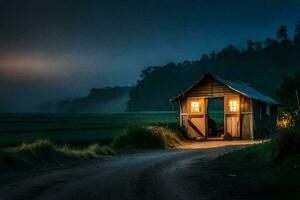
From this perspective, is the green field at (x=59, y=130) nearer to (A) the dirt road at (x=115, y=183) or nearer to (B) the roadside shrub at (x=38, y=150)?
(B) the roadside shrub at (x=38, y=150)

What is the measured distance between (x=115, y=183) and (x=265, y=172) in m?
4.55

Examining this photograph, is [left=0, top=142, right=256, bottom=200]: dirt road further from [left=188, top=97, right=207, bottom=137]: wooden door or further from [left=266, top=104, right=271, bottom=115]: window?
[left=266, top=104, right=271, bottom=115]: window

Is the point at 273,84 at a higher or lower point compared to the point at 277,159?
higher

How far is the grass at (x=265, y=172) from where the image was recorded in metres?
10.8

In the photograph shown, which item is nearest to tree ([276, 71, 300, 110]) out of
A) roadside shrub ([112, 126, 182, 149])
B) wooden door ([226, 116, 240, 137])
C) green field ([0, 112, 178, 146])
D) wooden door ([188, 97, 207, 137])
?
wooden door ([226, 116, 240, 137])

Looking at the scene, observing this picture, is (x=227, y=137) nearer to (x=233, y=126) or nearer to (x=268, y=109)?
(x=233, y=126)

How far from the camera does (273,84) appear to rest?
429ft

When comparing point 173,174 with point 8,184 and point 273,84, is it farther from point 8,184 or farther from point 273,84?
point 273,84

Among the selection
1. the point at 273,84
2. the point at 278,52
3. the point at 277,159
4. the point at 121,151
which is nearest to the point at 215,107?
the point at 273,84

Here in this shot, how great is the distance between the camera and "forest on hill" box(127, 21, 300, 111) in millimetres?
140000

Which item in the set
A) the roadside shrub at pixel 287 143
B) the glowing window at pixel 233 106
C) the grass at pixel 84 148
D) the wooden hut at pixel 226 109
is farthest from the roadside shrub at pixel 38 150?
the glowing window at pixel 233 106

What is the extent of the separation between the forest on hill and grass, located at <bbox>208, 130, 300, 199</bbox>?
11664 cm

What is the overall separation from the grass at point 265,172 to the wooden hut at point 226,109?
745 inches

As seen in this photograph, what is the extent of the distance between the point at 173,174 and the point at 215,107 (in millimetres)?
126866
